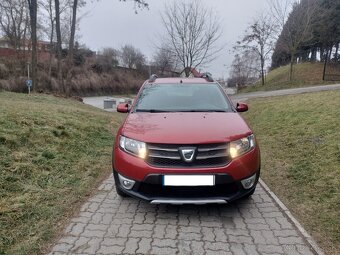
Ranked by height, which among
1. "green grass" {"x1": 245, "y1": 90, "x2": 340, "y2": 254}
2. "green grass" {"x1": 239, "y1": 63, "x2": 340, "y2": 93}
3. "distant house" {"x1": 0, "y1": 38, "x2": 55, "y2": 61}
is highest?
"distant house" {"x1": 0, "y1": 38, "x2": 55, "y2": 61}

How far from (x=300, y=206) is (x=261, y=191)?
0.71 meters

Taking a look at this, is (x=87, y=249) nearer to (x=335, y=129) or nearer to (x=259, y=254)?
(x=259, y=254)

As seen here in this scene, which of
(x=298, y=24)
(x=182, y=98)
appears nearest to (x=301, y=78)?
(x=298, y=24)

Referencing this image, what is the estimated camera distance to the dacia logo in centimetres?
362

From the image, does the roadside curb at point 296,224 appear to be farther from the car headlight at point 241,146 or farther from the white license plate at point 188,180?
the white license plate at point 188,180

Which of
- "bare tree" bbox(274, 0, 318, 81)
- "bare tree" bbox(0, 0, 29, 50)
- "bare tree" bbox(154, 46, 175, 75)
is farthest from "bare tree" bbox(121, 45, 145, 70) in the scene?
"bare tree" bbox(274, 0, 318, 81)

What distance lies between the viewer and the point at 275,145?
7.58 meters

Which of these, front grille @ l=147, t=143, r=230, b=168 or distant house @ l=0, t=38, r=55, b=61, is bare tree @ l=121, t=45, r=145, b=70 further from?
front grille @ l=147, t=143, r=230, b=168

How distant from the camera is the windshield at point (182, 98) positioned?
16.0 feet

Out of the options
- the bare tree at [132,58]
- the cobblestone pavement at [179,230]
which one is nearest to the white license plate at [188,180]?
the cobblestone pavement at [179,230]

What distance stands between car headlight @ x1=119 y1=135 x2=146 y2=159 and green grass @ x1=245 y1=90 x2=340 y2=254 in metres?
2.00

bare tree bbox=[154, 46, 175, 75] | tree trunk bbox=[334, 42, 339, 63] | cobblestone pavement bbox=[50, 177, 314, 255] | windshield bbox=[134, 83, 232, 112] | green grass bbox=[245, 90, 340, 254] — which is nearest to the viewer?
cobblestone pavement bbox=[50, 177, 314, 255]

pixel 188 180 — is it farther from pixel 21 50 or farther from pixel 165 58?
pixel 21 50

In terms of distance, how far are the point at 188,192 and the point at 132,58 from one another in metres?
60.3
